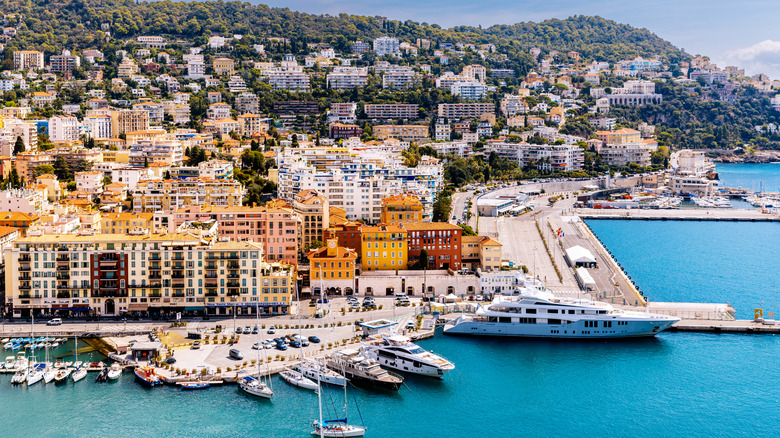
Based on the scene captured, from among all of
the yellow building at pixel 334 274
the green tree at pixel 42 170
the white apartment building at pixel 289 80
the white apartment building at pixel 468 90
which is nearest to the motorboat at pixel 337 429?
the yellow building at pixel 334 274

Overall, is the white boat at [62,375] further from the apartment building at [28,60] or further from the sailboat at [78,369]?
the apartment building at [28,60]

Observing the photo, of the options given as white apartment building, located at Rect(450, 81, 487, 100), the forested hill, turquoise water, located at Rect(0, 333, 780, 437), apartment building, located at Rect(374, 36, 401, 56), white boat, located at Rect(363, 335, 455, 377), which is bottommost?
turquoise water, located at Rect(0, 333, 780, 437)

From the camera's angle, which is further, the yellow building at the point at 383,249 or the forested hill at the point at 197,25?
the forested hill at the point at 197,25

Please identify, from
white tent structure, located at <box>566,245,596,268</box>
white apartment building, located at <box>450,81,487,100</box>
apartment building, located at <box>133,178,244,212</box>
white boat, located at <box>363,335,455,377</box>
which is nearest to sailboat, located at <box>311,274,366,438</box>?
white boat, located at <box>363,335,455,377</box>

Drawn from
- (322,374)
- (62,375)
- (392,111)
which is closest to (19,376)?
(62,375)

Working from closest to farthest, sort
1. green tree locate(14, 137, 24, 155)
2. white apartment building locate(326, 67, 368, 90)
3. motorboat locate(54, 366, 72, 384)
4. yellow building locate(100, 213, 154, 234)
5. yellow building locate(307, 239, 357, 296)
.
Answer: motorboat locate(54, 366, 72, 384), yellow building locate(307, 239, 357, 296), yellow building locate(100, 213, 154, 234), green tree locate(14, 137, 24, 155), white apartment building locate(326, 67, 368, 90)

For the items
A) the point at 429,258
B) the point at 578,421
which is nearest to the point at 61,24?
the point at 429,258

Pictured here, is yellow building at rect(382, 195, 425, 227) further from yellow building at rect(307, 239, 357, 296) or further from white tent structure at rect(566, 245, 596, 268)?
yellow building at rect(307, 239, 357, 296)

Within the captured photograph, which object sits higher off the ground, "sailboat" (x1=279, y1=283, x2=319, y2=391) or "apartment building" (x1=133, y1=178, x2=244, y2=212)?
"apartment building" (x1=133, y1=178, x2=244, y2=212)
